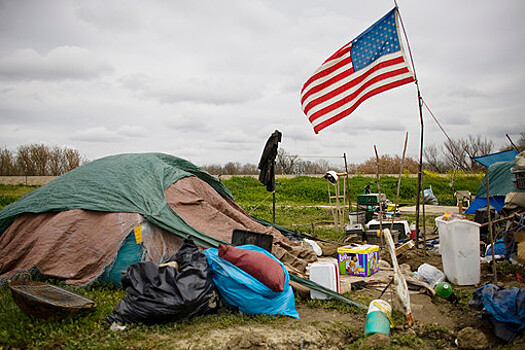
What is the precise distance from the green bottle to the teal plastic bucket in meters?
1.53

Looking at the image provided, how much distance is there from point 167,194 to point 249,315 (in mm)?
2964

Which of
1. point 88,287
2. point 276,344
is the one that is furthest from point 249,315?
point 88,287

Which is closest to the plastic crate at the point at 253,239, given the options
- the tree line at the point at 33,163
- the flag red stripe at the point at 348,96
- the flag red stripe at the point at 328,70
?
the flag red stripe at the point at 348,96

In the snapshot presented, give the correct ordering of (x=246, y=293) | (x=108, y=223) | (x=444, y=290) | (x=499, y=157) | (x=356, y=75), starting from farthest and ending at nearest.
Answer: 1. (x=499, y=157)
2. (x=356, y=75)
3. (x=108, y=223)
4. (x=444, y=290)
5. (x=246, y=293)

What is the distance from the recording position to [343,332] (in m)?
4.22

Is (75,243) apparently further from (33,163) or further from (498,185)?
(33,163)

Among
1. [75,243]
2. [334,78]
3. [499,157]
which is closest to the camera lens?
[75,243]

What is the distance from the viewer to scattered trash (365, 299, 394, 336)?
4.02m

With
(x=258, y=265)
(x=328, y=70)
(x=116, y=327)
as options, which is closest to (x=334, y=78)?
(x=328, y=70)

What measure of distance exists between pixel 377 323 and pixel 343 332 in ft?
1.23

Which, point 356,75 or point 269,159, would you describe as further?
point 269,159

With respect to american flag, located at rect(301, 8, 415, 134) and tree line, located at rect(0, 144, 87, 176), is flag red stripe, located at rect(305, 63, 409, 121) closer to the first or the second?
american flag, located at rect(301, 8, 415, 134)

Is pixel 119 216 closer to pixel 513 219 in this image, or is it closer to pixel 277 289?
pixel 277 289

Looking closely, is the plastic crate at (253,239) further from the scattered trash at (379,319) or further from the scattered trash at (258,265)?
the scattered trash at (379,319)
